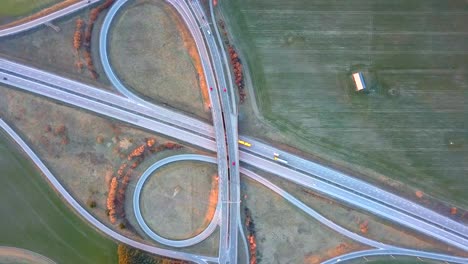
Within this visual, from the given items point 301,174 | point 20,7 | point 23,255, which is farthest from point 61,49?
point 301,174

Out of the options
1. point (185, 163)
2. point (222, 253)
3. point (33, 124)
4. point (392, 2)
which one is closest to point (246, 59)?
point (185, 163)

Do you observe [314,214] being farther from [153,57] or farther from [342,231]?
[153,57]

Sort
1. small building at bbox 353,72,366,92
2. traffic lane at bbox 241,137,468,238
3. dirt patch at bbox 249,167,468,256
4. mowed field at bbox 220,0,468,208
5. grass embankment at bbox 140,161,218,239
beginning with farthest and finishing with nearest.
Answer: mowed field at bbox 220,0,468,208, traffic lane at bbox 241,137,468,238, dirt patch at bbox 249,167,468,256, grass embankment at bbox 140,161,218,239, small building at bbox 353,72,366,92

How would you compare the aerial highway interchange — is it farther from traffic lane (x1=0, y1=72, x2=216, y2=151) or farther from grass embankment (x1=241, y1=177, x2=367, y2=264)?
grass embankment (x1=241, y1=177, x2=367, y2=264)

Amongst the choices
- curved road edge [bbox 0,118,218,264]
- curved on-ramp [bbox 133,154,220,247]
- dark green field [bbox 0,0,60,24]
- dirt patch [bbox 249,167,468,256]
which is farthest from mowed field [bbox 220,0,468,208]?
dark green field [bbox 0,0,60,24]

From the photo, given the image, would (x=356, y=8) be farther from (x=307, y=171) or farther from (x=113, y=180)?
(x=113, y=180)

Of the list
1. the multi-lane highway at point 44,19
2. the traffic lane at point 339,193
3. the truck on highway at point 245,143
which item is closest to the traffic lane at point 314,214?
the traffic lane at point 339,193

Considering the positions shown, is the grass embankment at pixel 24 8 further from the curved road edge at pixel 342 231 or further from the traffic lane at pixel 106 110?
the curved road edge at pixel 342 231
